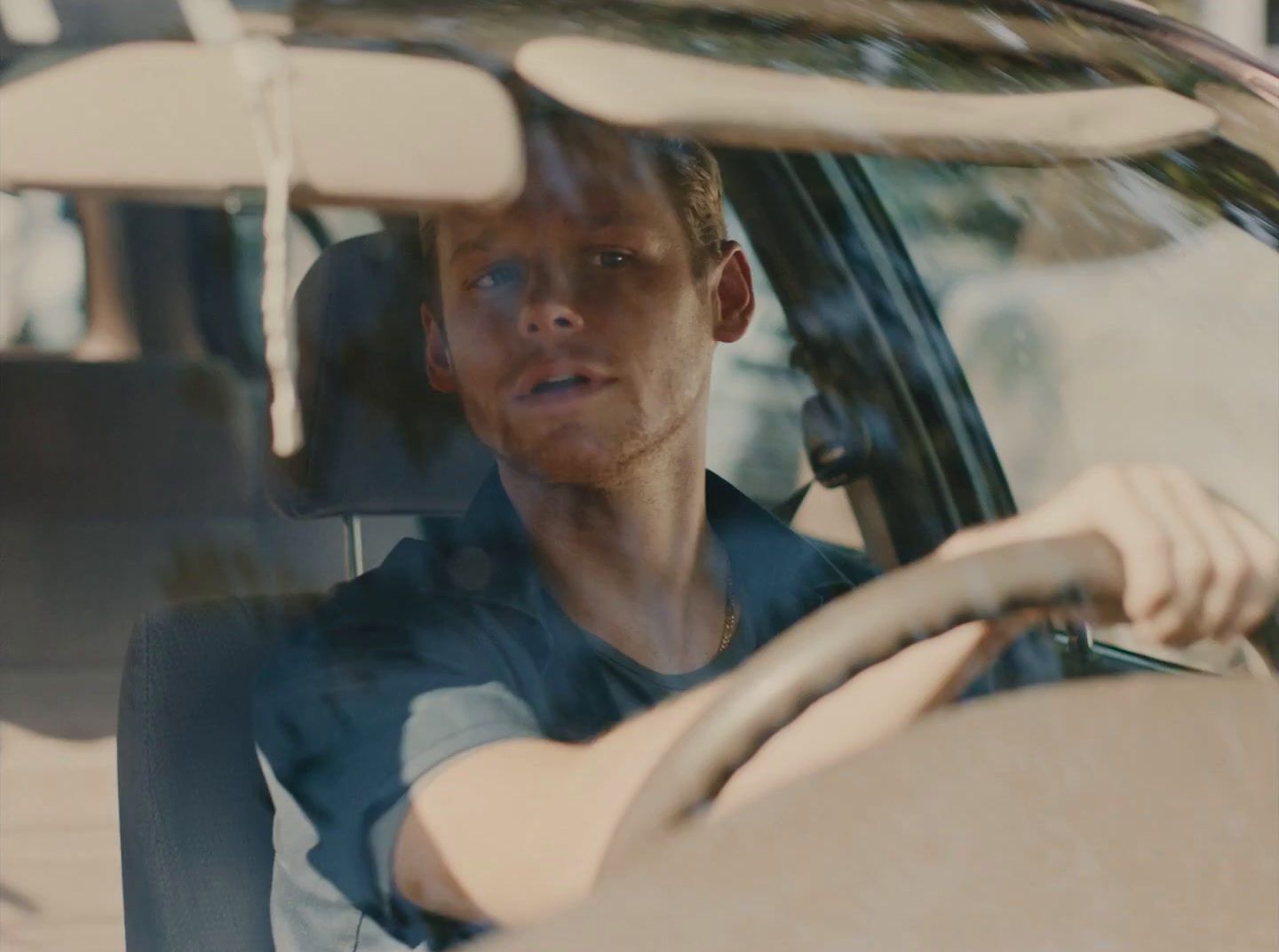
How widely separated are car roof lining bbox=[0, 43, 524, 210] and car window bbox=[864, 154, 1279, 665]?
1.65 feet

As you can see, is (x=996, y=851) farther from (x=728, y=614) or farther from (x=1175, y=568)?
(x=728, y=614)

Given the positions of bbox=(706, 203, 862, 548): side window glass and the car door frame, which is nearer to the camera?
bbox=(706, 203, 862, 548): side window glass

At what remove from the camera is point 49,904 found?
1288 millimetres

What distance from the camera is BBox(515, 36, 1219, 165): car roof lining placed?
1290mm

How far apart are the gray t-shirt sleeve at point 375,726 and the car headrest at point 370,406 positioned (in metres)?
0.11

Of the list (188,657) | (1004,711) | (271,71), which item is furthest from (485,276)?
(1004,711)

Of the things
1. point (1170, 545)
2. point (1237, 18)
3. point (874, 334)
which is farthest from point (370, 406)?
point (1237, 18)

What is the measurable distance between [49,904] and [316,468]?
376mm

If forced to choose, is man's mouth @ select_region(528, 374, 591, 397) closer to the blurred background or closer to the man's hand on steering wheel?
the man's hand on steering wheel

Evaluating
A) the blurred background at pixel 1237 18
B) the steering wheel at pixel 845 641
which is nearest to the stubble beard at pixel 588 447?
the steering wheel at pixel 845 641

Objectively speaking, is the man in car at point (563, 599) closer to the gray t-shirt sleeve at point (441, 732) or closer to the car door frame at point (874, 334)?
the gray t-shirt sleeve at point (441, 732)

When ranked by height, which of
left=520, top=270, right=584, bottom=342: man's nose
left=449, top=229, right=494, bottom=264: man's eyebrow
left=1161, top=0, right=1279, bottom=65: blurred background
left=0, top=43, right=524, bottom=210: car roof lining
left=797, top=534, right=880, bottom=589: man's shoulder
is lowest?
left=797, top=534, right=880, bottom=589: man's shoulder

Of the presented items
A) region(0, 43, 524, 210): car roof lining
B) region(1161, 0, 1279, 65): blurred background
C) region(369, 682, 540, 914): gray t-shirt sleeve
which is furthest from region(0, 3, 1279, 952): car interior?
region(1161, 0, 1279, 65): blurred background

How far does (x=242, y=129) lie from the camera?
1.16m
